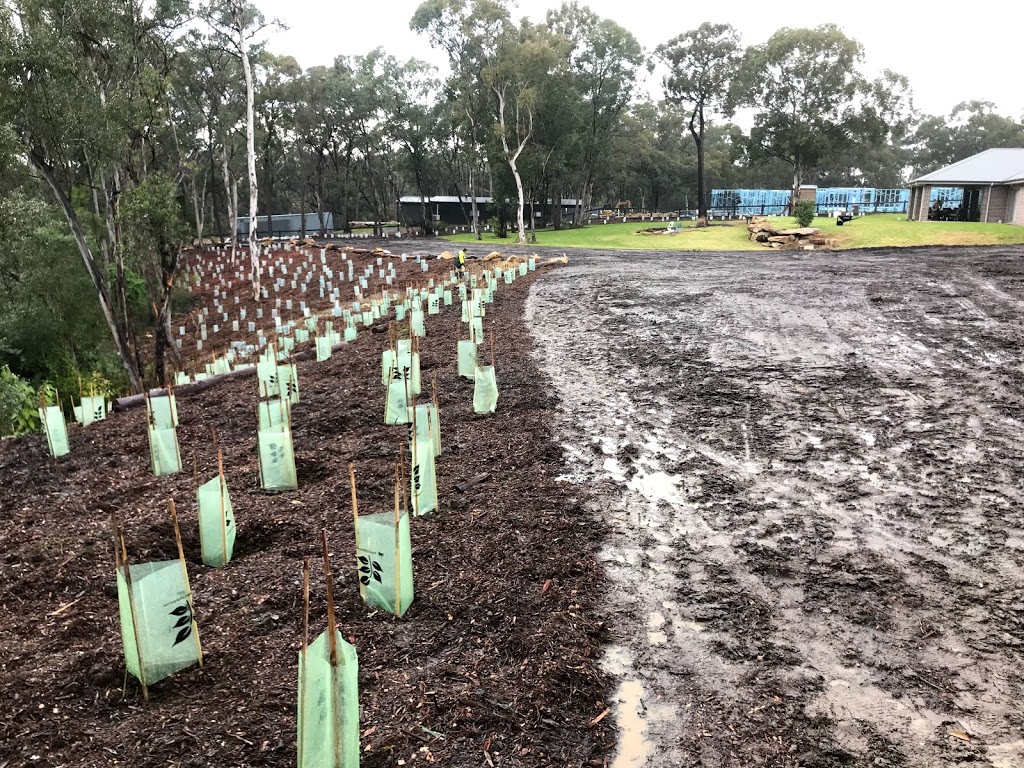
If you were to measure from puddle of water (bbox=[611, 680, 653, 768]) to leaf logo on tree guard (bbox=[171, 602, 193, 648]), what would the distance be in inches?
74.7

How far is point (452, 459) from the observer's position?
5902mm

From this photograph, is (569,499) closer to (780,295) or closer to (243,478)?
(243,478)

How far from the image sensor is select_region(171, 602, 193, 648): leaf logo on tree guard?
116 inches

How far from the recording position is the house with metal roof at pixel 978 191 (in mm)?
28656

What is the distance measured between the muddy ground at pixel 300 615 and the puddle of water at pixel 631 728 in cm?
7

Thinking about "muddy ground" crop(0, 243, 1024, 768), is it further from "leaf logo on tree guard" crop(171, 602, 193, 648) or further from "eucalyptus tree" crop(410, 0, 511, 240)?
"eucalyptus tree" crop(410, 0, 511, 240)

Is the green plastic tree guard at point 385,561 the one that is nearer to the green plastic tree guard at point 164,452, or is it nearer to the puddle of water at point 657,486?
the puddle of water at point 657,486

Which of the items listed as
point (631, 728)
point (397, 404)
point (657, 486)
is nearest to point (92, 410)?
point (397, 404)

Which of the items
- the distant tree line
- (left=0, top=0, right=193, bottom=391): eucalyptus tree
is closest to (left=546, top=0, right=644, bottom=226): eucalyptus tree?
the distant tree line

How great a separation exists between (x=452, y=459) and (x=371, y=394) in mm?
2445

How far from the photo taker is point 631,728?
2.88 metres

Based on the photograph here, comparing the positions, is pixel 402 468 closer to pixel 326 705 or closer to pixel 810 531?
pixel 810 531

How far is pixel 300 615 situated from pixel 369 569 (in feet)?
1.43

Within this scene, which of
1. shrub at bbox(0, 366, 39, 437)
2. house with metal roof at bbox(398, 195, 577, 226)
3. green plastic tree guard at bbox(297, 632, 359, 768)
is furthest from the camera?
house with metal roof at bbox(398, 195, 577, 226)
